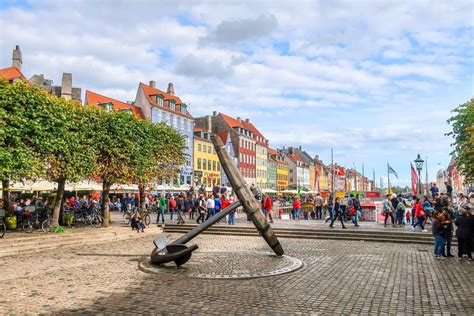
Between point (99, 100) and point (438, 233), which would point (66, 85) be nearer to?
point (99, 100)

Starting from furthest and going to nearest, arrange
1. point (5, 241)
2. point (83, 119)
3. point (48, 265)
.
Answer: point (83, 119) < point (5, 241) < point (48, 265)

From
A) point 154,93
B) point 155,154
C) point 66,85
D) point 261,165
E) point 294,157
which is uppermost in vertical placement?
point 154,93

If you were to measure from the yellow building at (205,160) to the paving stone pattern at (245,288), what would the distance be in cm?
5611

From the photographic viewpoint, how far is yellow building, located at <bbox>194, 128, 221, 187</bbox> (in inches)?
2746

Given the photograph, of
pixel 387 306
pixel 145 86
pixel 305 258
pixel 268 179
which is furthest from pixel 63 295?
pixel 268 179

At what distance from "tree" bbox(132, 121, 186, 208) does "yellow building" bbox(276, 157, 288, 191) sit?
79.4m

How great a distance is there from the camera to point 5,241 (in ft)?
48.5

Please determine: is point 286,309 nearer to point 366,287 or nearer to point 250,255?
point 366,287

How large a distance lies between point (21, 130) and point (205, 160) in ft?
182

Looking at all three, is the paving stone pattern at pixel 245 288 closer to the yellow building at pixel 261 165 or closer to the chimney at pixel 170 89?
the chimney at pixel 170 89

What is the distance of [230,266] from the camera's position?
11.4 m

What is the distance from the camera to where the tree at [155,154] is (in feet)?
75.7

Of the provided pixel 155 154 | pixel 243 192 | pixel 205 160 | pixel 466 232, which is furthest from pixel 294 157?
pixel 243 192

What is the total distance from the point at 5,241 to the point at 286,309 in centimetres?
1204
